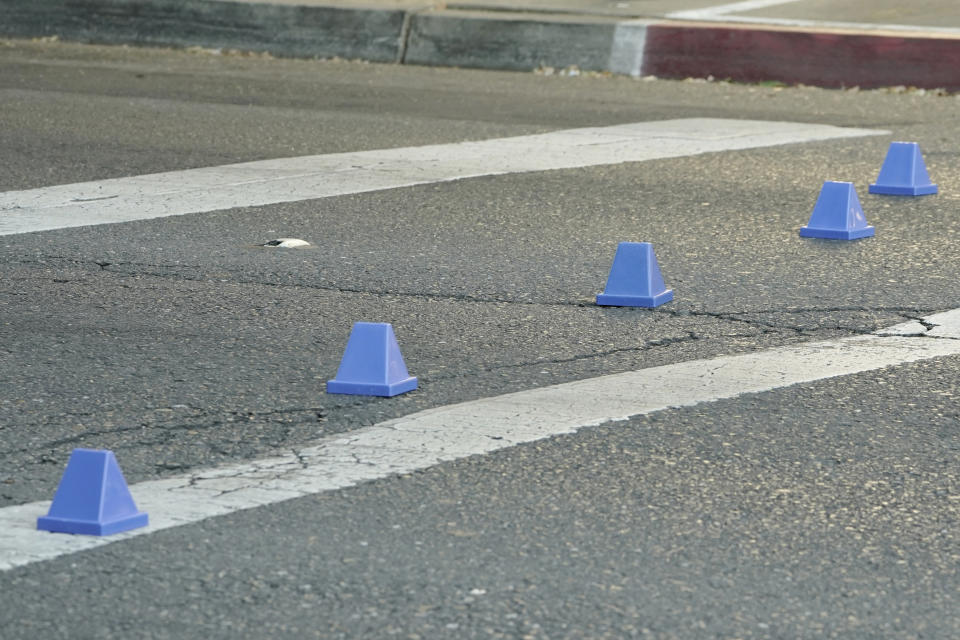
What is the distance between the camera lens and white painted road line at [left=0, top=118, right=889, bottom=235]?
23.4ft

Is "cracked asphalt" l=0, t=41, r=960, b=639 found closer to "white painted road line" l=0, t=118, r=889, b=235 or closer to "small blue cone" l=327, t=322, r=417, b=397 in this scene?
"small blue cone" l=327, t=322, r=417, b=397

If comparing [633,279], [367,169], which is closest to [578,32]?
[367,169]

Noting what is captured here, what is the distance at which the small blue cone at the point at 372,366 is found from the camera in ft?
14.3

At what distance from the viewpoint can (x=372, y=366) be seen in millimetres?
4371

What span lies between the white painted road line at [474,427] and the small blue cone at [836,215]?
53.3 inches

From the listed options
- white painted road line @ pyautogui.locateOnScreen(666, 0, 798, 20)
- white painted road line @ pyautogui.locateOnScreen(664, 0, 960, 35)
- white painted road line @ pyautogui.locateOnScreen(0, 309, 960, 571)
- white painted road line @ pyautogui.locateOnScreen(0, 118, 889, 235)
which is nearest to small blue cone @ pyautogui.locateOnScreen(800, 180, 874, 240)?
white painted road line @ pyautogui.locateOnScreen(0, 309, 960, 571)

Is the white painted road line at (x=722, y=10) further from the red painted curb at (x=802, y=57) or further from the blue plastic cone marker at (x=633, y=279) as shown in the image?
the blue plastic cone marker at (x=633, y=279)

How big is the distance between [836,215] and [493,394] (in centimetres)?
266

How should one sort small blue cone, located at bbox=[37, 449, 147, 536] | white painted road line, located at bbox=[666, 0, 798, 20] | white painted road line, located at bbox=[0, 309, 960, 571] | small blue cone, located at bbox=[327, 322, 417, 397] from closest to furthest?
small blue cone, located at bbox=[37, 449, 147, 536] < white painted road line, located at bbox=[0, 309, 960, 571] < small blue cone, located at bbox=[327, 322, 417, 397] < white painted road line, located at bbox=[666, 0, 798, 20]

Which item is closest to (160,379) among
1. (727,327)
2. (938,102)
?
(727,327)

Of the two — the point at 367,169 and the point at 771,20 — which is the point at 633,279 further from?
the point at 771,20

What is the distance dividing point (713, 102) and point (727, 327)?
562 cm

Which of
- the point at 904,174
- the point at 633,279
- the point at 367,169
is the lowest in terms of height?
the point at 367,169

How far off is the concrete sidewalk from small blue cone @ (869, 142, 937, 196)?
372 centimetres
